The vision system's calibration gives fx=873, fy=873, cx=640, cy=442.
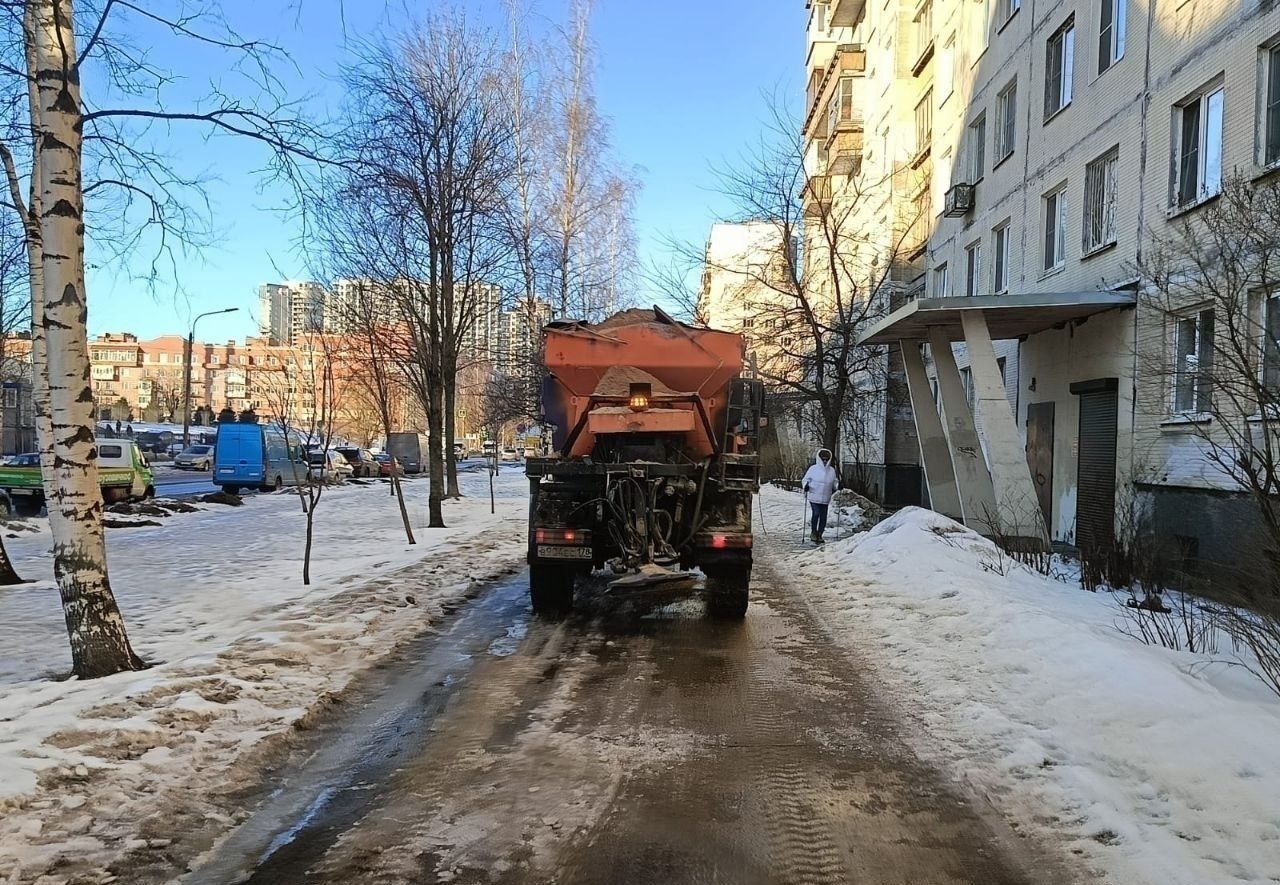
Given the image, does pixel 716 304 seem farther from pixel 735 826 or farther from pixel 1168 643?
pixel 735 826

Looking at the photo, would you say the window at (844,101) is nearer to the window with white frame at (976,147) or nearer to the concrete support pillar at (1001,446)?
the window with white frame at (976,147)

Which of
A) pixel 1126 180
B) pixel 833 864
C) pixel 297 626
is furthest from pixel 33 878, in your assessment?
pixel 1126 180

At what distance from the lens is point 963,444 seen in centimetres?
1499

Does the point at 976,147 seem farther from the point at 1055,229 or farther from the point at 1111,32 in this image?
the point at 1111,32

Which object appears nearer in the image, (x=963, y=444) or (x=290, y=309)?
(x=963, y=444)

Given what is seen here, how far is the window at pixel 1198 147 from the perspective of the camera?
36.7 feet

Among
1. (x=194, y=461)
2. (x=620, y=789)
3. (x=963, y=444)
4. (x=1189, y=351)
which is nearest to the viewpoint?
(x=620, y=789)

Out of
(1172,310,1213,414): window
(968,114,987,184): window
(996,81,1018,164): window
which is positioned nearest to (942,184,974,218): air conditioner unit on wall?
(968,114,987,184): window

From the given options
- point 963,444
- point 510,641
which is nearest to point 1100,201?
point 963,444

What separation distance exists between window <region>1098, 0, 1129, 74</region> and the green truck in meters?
20.9

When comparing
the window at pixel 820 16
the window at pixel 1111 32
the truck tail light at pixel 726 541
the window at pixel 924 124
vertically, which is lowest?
the truck tail light at pixel 726 541

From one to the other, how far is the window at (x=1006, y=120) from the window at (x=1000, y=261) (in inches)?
59.0

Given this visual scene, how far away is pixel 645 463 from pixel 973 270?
51.9 ft

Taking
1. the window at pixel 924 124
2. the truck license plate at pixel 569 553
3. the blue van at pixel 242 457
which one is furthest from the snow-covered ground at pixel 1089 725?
the blue van at pixel 242 457
